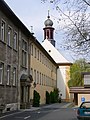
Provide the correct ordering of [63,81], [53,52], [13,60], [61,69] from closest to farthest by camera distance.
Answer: [13,60]
[63,81]
[61,69]
[53,52]

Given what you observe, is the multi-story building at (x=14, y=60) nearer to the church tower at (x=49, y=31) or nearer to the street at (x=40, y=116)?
the street at (x=40, y=116)

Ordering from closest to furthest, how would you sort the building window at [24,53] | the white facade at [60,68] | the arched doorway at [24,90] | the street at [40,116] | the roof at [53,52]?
A: 1. the street at [40,116]
2. the arched doorway at [24,90]
3. the building window at [24,53]
4. the white facade at [60,68]
5. the roof at [53,52]

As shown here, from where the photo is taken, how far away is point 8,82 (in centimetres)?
3189

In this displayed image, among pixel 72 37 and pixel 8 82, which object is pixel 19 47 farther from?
pixel 72 37

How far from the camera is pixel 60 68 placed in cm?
8819

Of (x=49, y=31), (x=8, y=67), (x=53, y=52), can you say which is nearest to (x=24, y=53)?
(x=8, y=67)

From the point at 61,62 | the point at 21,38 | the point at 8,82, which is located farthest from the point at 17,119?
the point at 61,62

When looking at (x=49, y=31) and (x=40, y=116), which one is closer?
(x=40, y=116)

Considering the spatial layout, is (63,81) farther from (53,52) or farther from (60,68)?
(53,52)

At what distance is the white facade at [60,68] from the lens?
283 feet

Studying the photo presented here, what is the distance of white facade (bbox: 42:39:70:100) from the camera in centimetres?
8631

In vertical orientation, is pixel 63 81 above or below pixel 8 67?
above

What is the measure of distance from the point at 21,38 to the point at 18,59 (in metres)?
2.92

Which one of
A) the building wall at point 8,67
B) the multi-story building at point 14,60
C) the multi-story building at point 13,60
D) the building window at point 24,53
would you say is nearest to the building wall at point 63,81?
the multi-story building at point 14,60
